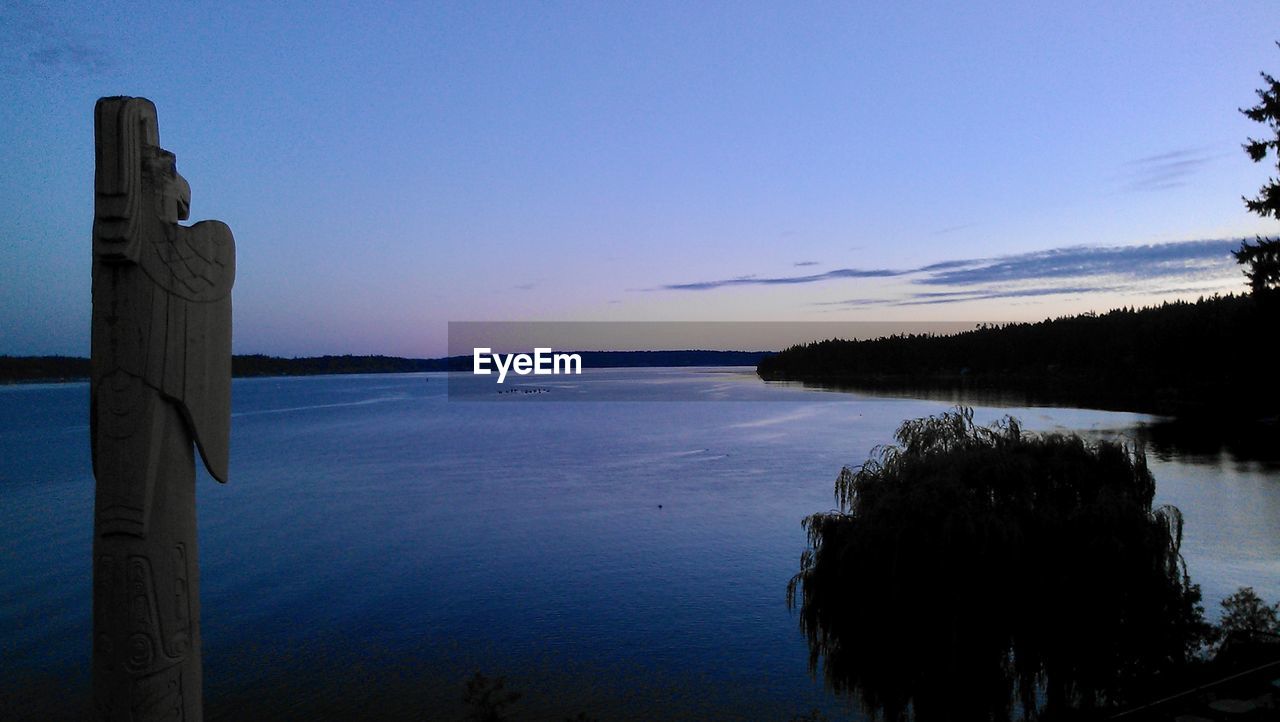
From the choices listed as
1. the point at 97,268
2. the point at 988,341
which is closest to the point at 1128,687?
the point at 97,268

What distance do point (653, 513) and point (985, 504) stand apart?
67.1ft

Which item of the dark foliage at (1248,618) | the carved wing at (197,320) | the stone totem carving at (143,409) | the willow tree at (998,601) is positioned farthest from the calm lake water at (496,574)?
the carved wing at (197,320)

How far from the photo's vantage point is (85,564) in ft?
78.4

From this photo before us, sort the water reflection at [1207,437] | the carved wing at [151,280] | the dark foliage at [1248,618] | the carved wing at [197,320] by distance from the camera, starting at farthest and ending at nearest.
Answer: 1. the water reflection at [1207,437]
2. the dark foliage at [1248,618]
3. the carved wing at [197,320]
4. the carved wing at [151,280]

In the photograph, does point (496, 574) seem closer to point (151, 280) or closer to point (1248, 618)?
point (1248, 618)

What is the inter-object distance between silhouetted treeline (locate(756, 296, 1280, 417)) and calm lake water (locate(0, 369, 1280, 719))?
7.29 meters

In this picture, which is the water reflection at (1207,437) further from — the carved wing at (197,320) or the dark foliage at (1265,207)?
the carved wing at (197,320)

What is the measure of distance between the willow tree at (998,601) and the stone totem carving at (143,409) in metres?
9.40

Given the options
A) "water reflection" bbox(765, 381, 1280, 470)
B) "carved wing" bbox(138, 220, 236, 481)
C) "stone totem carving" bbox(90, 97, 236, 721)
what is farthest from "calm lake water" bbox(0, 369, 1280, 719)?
"carved wing" bbox(138, 220, 236, 481)

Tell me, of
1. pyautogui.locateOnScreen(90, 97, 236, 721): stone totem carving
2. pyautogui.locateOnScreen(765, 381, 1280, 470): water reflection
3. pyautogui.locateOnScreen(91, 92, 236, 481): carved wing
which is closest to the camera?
pyautogui.locateOnScreen(91, 92, 236, 481): carved wing

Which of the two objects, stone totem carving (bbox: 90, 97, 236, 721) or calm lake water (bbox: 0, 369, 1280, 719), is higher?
stone totem carving (bbox: 90, 97, 236, 721)

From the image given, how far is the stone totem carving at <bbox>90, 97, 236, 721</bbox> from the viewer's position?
4.30 m

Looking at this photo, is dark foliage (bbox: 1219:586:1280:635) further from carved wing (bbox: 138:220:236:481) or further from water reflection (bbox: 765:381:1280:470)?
water reflection (bbox: 765:381:1280:470)

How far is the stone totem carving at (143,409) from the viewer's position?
430 cm
